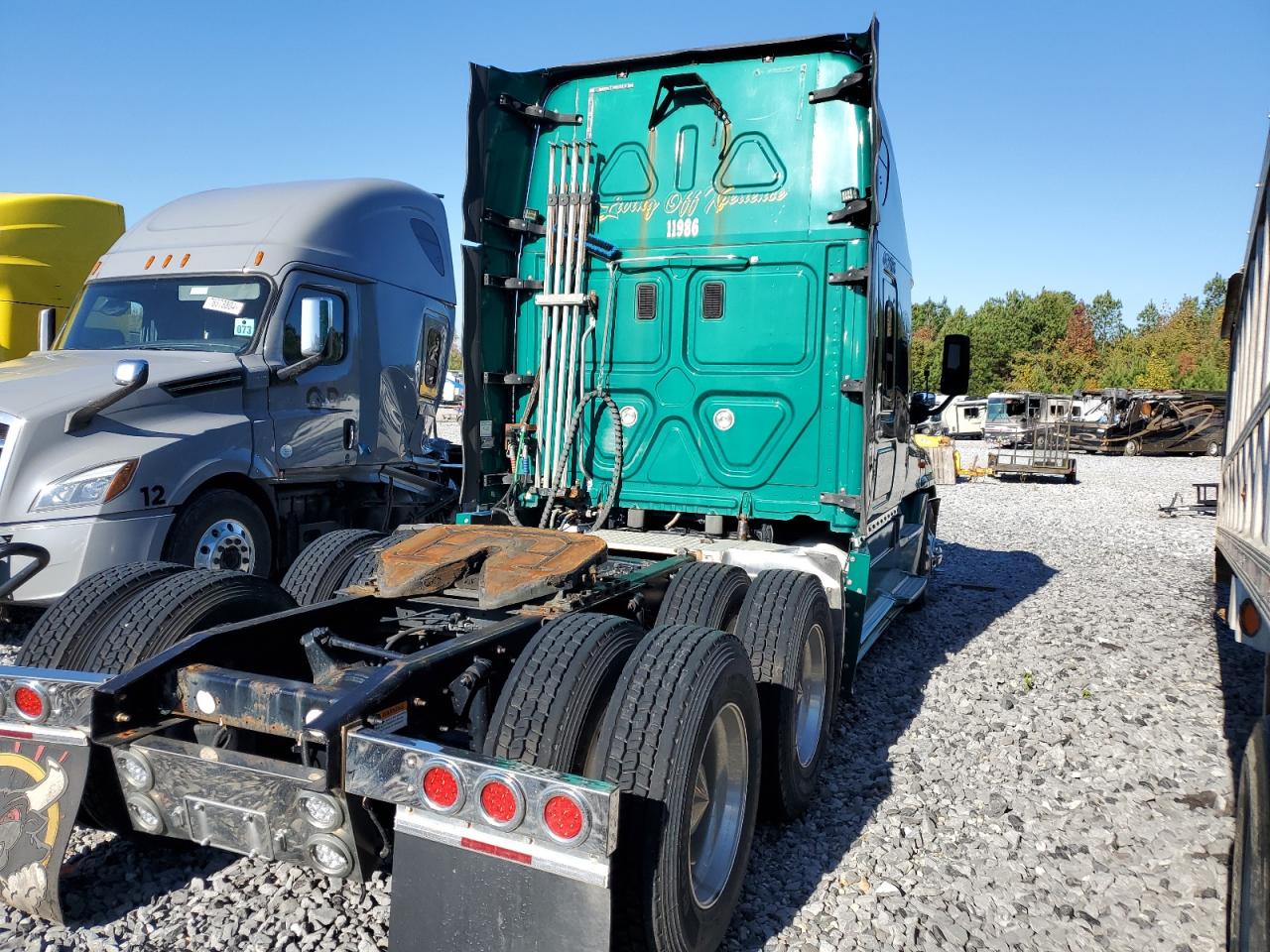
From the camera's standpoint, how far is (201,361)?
6.46m

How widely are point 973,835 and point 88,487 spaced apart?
529cm

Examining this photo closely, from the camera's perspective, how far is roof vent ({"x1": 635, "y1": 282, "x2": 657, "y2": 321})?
5555 mm

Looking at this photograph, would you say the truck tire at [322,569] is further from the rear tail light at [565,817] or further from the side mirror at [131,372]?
the rear tail light at [565,817]

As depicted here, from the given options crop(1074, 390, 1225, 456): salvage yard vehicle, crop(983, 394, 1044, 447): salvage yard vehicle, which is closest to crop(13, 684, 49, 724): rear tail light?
crop(983, 394, 1044, 447): salvage yard vehicle

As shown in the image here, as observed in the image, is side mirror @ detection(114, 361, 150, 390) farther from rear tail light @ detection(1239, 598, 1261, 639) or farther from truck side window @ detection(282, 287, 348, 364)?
rear tail light @ detection(1239, 598, 1261, 639)

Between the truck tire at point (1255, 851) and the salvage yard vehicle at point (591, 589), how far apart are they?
1.42 m

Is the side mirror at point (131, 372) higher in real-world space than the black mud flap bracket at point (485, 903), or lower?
higher

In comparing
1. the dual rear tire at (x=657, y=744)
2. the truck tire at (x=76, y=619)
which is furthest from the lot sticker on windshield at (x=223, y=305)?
the dual rear tire at (x=657, y=744)

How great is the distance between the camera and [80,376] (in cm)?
595

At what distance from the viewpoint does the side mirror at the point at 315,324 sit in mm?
6918

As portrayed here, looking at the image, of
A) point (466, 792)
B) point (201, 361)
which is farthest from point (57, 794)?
point (201, 361)

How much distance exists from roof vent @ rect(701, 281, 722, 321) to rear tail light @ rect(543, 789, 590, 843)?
378 centimetres

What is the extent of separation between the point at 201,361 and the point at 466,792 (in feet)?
17.5

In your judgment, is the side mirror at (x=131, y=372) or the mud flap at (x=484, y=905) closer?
the mud flap at (x=484, y=905)
